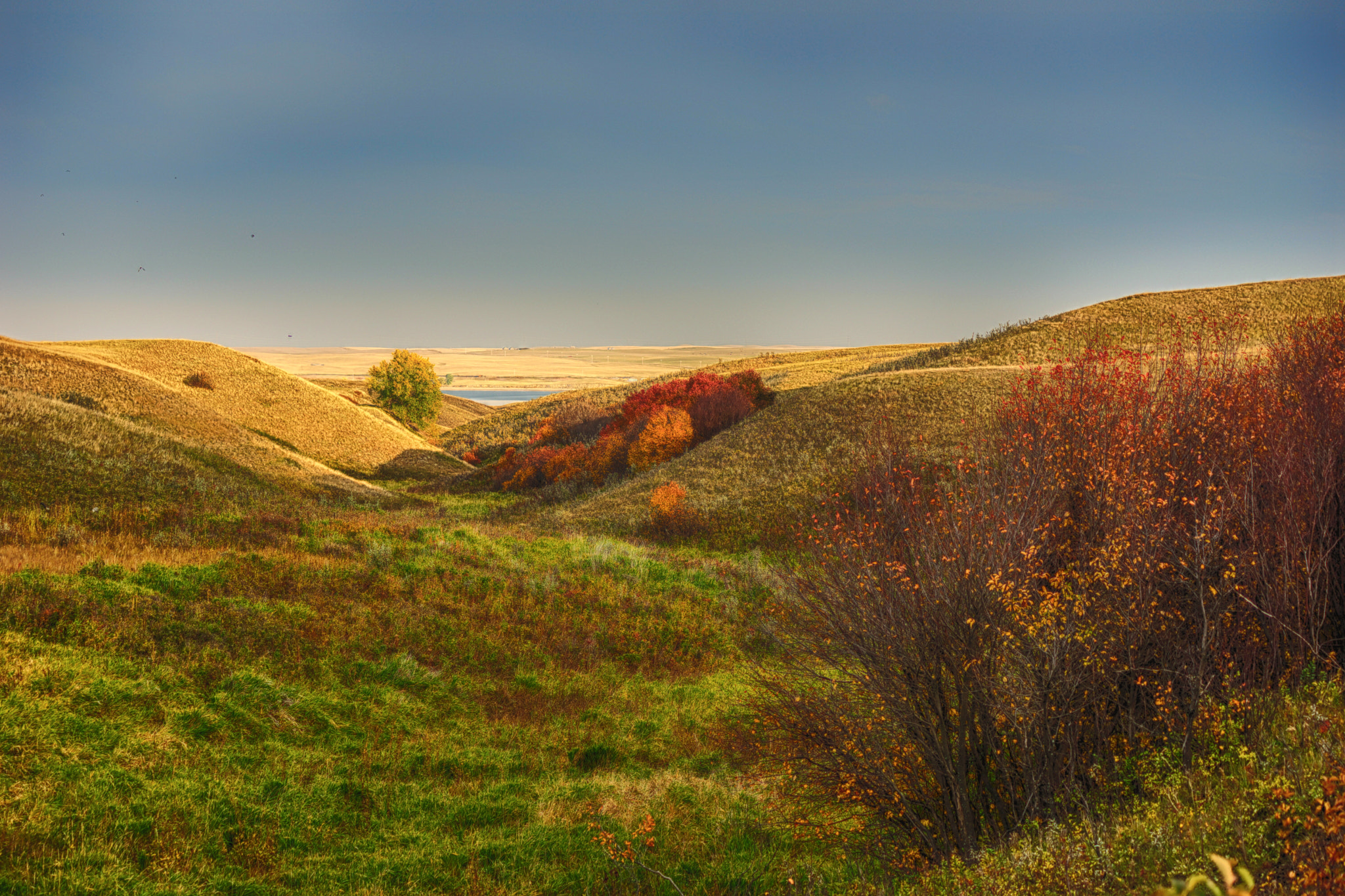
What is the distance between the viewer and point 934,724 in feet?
31.3

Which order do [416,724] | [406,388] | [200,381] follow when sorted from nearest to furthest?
[416,724]
[200,381]
[406,388]

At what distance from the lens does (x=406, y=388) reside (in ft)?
276

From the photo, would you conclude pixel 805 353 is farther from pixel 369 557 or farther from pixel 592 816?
pixel 592 816

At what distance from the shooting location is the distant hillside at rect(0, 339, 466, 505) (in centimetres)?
4000

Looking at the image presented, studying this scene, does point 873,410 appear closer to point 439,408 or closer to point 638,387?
point 638,387

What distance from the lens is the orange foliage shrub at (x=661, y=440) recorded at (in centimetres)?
4522

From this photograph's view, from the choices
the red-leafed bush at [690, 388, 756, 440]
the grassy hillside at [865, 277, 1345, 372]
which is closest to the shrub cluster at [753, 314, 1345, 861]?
the red-leafed bush at [690, 388, 756, 440]

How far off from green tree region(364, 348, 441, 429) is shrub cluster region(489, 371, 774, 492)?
109 feet

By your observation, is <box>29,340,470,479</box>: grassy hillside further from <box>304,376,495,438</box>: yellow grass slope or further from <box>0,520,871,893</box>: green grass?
<box>0,520,871,893</box>: green grass

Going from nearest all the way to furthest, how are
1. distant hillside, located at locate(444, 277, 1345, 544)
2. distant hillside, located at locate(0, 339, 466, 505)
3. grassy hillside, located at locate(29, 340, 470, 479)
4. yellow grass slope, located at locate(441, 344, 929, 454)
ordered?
distant hillside, located at locate(444, 277, 1345, 544)
distant hillside, located at locate(0, 339, 466, 505)
grassy hillside, located at locate(29, 340, 470, 479)
yellow grass slope, located at locate(441, 344, 929, 454)

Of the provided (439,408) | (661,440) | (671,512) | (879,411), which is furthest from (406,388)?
(879,411)

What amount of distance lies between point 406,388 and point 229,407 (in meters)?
28.4

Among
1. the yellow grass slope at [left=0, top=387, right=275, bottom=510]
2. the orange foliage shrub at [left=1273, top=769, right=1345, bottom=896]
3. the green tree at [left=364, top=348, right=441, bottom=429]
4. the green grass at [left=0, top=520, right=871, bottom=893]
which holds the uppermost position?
the green tree at [left=364, top=348, right=441, bottom=429]

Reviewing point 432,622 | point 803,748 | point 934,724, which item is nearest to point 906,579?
point 934,724
